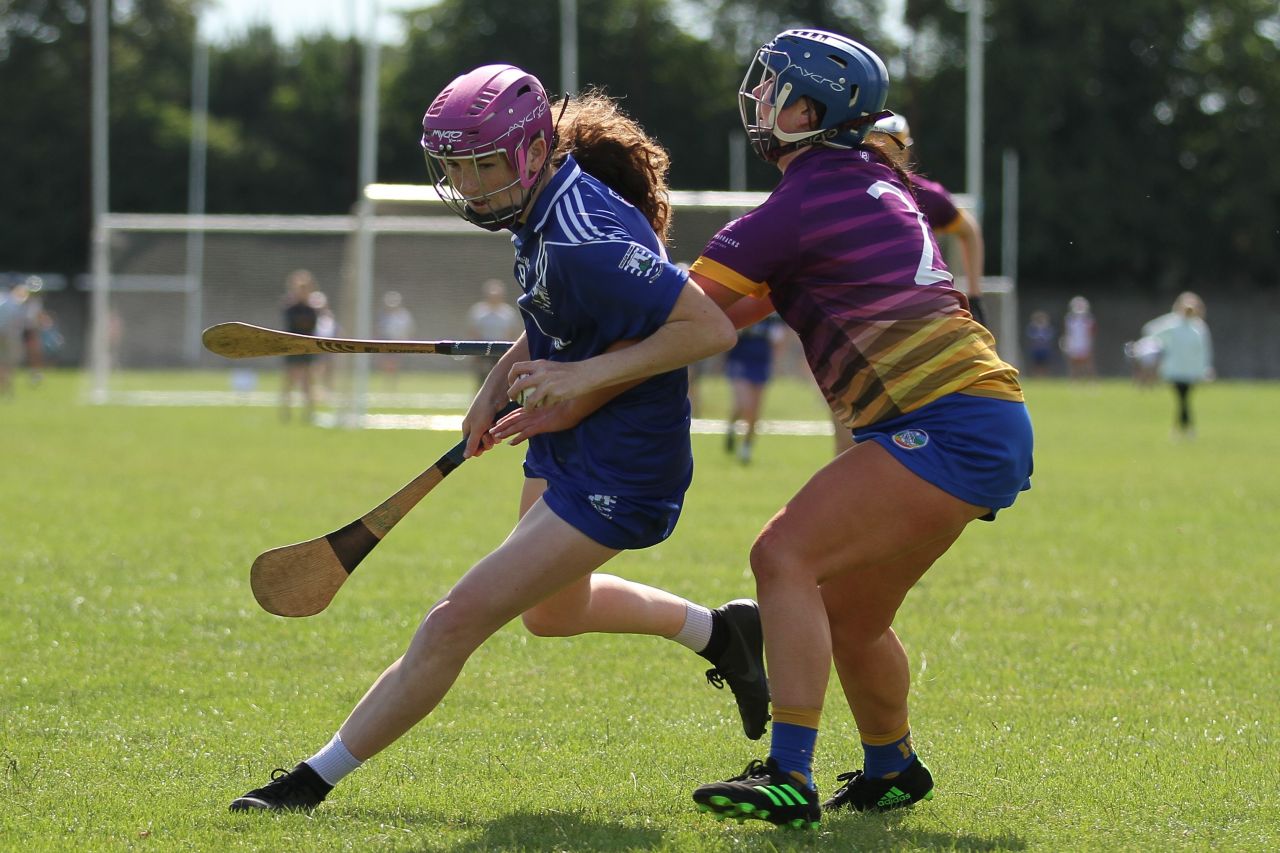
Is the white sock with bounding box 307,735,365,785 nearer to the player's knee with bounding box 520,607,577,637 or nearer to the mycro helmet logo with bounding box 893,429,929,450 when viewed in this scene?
the player's knee with bounding box 520,607,577,637

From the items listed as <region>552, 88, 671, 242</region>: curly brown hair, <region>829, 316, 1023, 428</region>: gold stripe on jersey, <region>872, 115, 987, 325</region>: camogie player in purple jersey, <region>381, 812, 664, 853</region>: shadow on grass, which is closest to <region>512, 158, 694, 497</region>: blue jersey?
<region>552, 88, 671, 242</region>: curly brown hair

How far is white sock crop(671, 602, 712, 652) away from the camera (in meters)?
4.99

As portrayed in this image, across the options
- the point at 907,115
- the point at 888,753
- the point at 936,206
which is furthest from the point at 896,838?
the point at 907,115

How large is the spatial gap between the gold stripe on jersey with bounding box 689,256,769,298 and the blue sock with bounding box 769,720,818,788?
1053 mm

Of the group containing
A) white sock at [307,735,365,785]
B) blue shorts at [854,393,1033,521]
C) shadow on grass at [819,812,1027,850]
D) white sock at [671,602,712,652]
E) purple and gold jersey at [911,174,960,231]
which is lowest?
shadow on grass at [819,812,1027,850]

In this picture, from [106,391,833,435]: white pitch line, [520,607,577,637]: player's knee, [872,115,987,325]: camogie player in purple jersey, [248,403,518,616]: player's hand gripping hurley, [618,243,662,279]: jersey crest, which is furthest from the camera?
[106,391,833,435]: white pitch line

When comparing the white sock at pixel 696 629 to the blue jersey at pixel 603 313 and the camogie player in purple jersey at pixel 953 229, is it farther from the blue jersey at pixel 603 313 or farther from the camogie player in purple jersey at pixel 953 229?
the camogie player in purple jersey at pixel 953 229

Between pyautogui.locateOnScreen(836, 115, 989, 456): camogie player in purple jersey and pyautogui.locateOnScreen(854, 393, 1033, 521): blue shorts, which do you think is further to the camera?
pyautogui.locateOnScreen(836, 115, 989, 456): camogie player in purple jersey

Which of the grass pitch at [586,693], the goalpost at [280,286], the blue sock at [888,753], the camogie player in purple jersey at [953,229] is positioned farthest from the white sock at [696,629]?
the goalpost at [280,286]

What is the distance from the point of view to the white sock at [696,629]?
4.99 metres

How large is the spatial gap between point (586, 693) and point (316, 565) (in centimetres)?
164

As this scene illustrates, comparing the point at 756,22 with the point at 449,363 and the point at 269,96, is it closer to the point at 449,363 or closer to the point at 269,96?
the point at 269,96

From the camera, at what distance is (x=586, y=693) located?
18.8 feet

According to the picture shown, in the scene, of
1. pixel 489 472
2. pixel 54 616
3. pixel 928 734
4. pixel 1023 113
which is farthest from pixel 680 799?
pixel 1023 113
